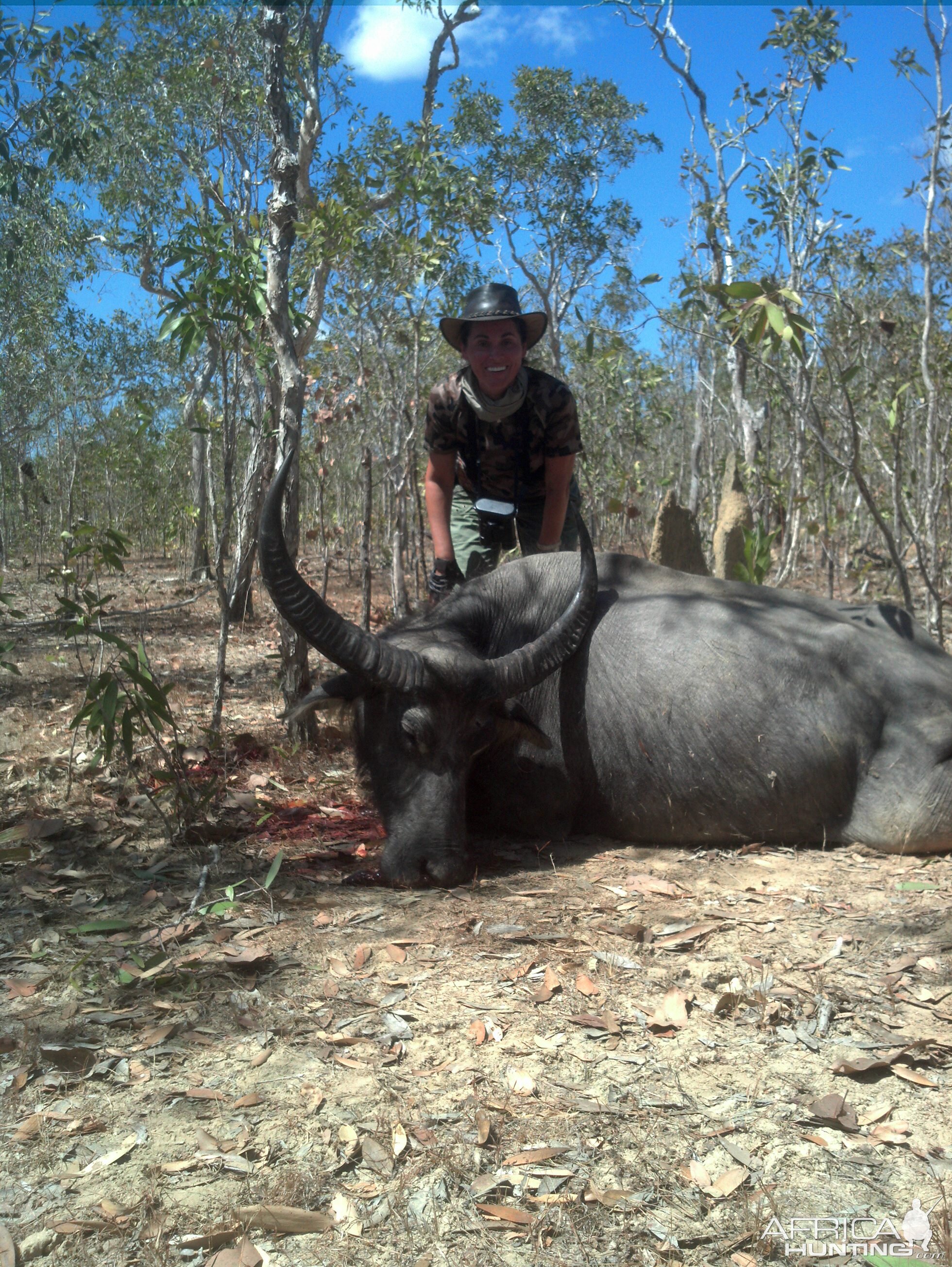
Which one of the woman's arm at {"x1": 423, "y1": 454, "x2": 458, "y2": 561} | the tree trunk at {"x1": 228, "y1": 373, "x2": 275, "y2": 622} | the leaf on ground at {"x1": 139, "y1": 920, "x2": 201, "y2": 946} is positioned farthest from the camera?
the woman's arm at {"x1": 423, "y1": 454, "x2": 458, "y2": 561}

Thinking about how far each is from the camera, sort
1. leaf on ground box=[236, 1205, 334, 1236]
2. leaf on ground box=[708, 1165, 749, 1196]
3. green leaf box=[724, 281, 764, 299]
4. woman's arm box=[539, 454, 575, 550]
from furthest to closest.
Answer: woman's arm box=[539, 454, 575, 550] → green leaf box=[724, 281, 764, 299] → leaf on ground box=[708, 1165, 749, 1196] → leaf on ground box=[236, 1205, 334, 1236]

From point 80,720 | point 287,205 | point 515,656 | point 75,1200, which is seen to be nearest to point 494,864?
point 515,656

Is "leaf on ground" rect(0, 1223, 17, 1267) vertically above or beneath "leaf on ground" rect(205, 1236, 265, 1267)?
above

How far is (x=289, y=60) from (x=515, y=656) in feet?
34.2

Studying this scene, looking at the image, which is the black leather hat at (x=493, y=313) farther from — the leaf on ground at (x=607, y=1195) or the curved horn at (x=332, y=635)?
the leaf on ground at (x=607, y=1195)

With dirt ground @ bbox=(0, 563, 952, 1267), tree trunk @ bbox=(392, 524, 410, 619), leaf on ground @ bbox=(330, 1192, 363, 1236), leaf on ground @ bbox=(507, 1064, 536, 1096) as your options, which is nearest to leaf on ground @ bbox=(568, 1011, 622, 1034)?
dirt ground @ bbox=(0, 563, 952, 1267)

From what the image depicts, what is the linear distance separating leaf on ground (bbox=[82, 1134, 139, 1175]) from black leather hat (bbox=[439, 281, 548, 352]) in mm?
4246

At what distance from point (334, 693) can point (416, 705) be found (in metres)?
0.42

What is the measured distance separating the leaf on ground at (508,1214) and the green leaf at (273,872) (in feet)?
5.73

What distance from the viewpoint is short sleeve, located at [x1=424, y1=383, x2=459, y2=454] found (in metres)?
5.62

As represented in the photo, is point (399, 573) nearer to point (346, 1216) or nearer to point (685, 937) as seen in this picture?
point (685, 937)

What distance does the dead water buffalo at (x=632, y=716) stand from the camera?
3979mm

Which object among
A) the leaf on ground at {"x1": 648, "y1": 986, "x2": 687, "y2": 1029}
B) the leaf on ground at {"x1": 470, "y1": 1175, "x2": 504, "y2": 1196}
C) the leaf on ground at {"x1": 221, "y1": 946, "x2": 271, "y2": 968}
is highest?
the leaf on ground at {"x1": 221, "y1": 946, "x2": 271, "y2": 968}

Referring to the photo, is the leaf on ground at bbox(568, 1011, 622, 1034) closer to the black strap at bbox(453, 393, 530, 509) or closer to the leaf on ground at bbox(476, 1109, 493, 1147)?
the leaf on ground at bbox(476, 1109, 493, 1147)
